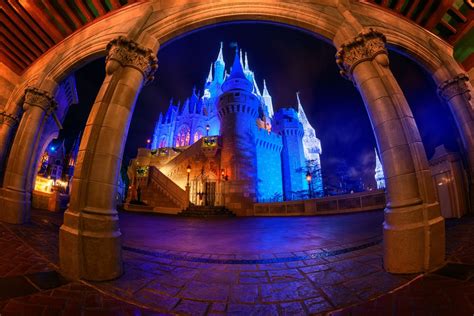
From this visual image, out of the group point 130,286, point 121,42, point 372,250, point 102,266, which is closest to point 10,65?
point 121,42

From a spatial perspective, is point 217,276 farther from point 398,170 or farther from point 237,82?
point 237,82

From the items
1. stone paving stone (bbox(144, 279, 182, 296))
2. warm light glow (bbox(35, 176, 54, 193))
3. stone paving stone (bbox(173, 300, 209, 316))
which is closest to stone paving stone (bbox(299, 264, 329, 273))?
stone paving stone (bbox(173, 300, 209, 316))

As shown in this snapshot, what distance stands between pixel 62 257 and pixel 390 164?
499 cm

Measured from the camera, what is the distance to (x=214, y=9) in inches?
177

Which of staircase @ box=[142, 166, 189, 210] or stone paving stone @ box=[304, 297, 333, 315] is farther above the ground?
staircase @ box=[142, 166, 189, 210]

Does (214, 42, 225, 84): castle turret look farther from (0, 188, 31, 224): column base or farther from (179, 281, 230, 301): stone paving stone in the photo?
(179, 281, 230, 301): stone paving stone

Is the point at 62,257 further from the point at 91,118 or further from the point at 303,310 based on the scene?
the point at 303,310

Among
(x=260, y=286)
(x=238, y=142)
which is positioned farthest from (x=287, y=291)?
(x=238, y=142)

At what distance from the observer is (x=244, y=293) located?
199cm

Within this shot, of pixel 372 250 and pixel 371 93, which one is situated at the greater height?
pixel 371 93

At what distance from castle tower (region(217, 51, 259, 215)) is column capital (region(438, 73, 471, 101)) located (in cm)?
1478

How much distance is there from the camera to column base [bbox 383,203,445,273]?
91.5 inches

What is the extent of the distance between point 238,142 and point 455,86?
61.0 ft

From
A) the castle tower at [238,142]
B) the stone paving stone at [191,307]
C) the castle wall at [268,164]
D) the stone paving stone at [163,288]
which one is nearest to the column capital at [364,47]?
the stone paving stone at [191,307]
